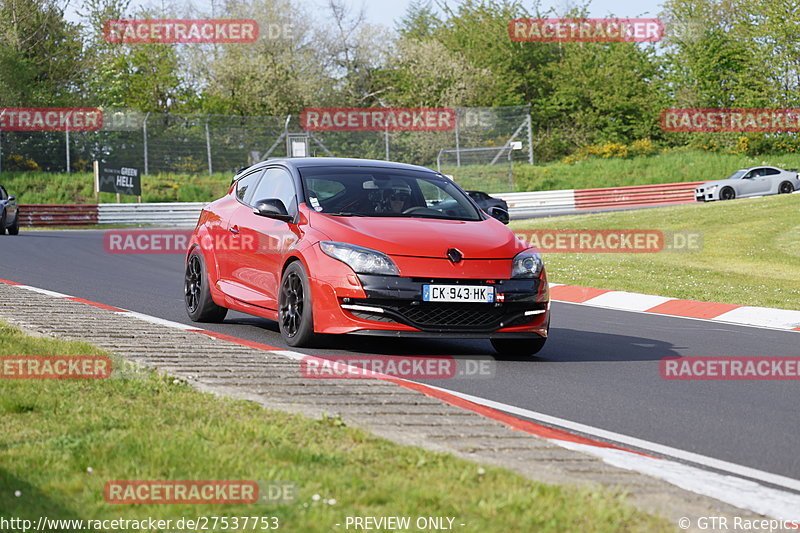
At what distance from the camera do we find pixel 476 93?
6450 cm

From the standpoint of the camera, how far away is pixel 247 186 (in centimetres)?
1100

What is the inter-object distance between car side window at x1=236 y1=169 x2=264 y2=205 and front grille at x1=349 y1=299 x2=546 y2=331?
268 cm

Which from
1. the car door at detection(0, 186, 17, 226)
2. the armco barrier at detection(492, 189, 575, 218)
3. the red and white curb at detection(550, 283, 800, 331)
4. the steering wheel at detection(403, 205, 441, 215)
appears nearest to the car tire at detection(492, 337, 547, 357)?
the steering wheel at detection(403, 205, 441, 215)

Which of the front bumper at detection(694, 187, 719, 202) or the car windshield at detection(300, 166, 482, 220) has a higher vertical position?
the car windshield at detection(300, 166, 482, 220)

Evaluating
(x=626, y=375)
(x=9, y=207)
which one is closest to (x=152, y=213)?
(x=9, y=207)

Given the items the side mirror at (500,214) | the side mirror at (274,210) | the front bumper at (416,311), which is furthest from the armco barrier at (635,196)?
the front bumper at (416,311)

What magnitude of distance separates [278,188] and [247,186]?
0.91 m

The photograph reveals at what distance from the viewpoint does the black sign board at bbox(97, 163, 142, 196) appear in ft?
133

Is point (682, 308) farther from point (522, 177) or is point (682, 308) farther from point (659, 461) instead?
point (522, 177)

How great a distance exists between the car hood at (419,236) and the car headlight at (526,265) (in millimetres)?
59

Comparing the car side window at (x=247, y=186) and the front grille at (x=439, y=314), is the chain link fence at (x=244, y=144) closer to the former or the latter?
the car side window at (x=247, y=186)

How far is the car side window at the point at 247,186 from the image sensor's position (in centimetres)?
1076

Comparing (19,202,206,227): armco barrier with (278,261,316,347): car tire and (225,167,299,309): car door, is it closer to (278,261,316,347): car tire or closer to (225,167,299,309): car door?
(225,167,299,309): car door

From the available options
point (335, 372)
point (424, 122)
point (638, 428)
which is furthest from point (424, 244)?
point (424, 122)
